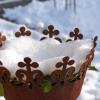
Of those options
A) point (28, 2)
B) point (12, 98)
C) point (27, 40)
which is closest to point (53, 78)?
point (12, 98)

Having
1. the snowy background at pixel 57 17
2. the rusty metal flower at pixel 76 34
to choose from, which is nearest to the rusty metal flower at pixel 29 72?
the rusty metal flower at pixel 76 34

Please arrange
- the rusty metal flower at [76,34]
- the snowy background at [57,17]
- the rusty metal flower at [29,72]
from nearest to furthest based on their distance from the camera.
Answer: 1. the rusty metal flower at [29,72]
2. the rusty metal flower at [76,34]
3. the snowy background at [57,17]

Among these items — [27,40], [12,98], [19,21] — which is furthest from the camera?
[19,21]

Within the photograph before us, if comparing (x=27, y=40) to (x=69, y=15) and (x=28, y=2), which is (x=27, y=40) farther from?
(x=28, y=2)

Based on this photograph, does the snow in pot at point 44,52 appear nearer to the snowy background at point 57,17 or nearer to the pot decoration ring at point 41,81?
the pot decoration ring at point 41,81

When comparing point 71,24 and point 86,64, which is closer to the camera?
point 86,64

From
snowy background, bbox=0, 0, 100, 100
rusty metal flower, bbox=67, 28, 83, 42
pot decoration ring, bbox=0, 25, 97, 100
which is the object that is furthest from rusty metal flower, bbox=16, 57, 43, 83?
snowy background, bbox=0, 0, 100, 100

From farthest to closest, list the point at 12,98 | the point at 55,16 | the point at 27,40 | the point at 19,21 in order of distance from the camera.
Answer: the point at 55,16 → the point at 19,21 → the point at 27,40 → the point at 12,98

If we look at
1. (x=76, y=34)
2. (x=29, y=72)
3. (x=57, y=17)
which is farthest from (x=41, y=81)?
(x=57, y=17)
